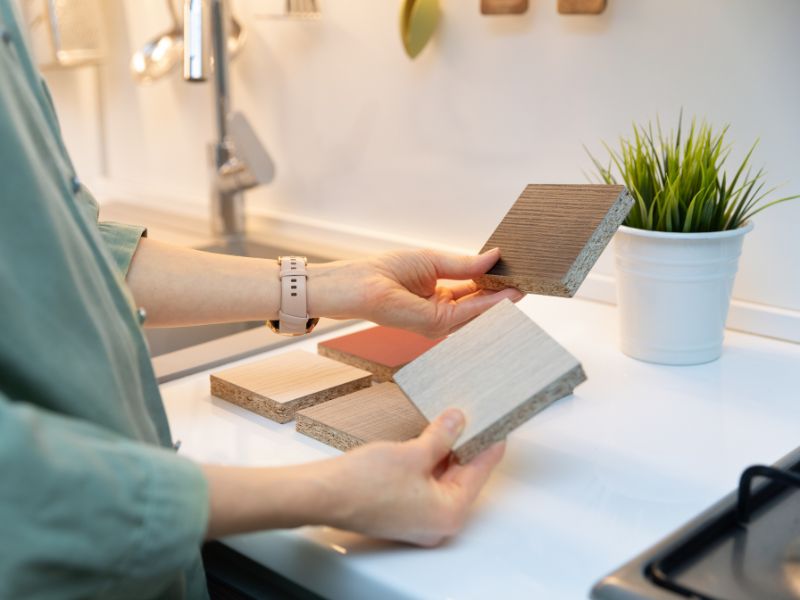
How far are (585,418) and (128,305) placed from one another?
0.42 metres

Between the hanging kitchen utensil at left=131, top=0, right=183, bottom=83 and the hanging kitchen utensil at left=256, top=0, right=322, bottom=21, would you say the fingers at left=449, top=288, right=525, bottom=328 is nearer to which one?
the hanging kitchen utensil at left=256, top=0, right=322, bottom=21

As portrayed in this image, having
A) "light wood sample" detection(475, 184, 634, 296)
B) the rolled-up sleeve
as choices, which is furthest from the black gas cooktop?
the rolled-up sleeve

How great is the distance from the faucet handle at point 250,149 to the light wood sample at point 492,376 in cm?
76

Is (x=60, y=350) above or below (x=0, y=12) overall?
below

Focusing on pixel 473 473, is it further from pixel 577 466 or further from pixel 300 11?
pixel 300 11

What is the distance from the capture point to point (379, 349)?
3.25ft

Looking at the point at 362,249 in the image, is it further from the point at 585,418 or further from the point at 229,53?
the point at 585,418

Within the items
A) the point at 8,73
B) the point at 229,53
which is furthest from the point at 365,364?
the point at 229,53

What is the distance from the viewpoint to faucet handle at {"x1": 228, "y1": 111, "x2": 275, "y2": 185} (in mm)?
1422

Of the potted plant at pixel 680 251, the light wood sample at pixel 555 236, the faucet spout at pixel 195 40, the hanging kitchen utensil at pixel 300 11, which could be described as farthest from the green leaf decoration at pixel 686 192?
the hanging kitchen utensil at pixel 300 11

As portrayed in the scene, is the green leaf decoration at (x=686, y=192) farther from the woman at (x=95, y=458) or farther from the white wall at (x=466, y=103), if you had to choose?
the woman at (x=95, y=458)

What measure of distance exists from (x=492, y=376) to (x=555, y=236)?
0.63 feet

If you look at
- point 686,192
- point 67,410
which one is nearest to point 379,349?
point 686,192

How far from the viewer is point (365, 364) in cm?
97
